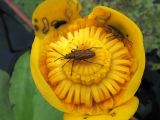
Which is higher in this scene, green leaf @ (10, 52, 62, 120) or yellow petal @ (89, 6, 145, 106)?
yellow petal @ (89, 6, 145, 106)

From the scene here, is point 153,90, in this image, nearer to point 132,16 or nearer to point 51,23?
point 132,16

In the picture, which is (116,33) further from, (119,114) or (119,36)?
(119,114)

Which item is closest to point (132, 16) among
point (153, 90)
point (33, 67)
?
point (153, 90)

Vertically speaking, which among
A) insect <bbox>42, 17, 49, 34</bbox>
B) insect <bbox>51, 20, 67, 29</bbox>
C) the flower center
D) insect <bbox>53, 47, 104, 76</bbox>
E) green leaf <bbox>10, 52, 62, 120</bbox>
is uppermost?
insect <bbox>42, 17, 49, 34</bbox>

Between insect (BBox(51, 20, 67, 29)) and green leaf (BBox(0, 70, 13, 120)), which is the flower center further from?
green leaf (BBox(0, 70, 13, 120))

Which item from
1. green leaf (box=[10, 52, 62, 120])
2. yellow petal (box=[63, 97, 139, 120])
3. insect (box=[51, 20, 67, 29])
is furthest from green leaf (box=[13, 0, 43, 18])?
yellow petal (box=[63, 97, 139, 120])

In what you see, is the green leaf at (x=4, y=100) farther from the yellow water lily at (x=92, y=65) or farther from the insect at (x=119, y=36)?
the insect at (x=119, y=36)

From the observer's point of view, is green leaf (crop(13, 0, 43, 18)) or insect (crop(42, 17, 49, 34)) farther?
green leaf (crop(13, 0, 43, 18))
